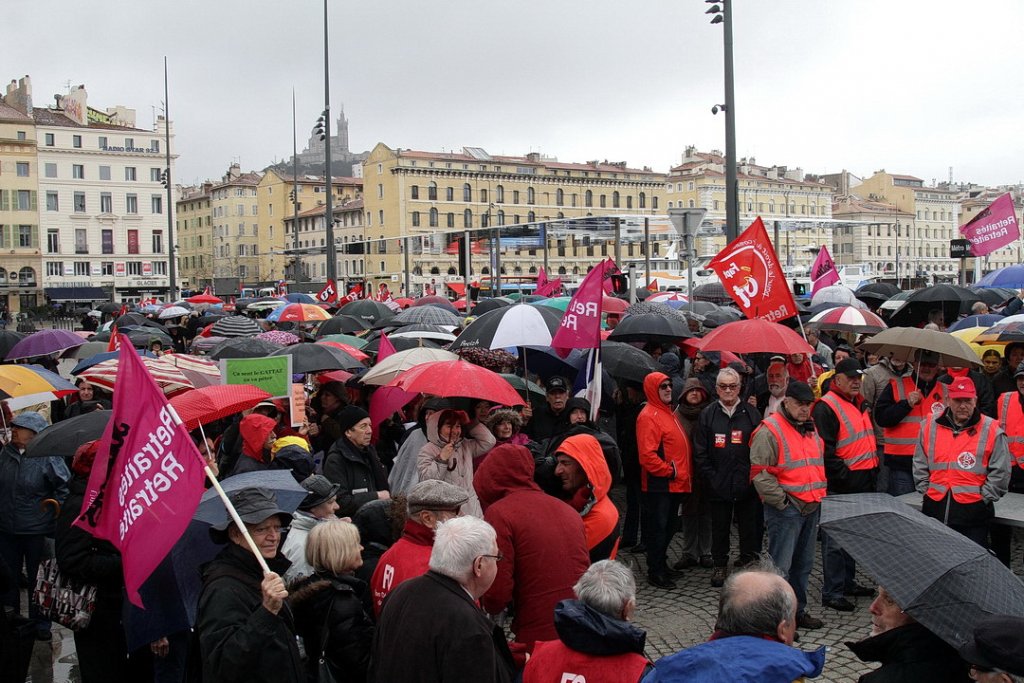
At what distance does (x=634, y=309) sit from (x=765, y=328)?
3.54 metres

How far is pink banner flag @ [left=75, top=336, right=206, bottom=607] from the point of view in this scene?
354 centimetres

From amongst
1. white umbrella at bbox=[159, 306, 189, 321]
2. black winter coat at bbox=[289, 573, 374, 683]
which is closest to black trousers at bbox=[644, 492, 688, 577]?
black winter coat at bbox=[289, 573, 374, 683]

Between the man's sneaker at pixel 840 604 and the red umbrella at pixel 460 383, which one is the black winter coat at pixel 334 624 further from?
the man's sneaker at pixel 840 604

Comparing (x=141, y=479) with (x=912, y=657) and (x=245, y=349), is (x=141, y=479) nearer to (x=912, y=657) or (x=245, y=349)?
(x=912, y=657)

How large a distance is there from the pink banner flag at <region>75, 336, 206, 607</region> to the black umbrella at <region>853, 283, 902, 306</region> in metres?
16.3

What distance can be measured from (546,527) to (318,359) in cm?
527

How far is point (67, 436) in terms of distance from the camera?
5.76 meters

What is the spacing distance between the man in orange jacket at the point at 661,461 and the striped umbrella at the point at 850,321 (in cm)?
453

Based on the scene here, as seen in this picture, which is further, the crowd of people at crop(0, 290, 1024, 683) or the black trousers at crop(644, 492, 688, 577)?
the black trousers at crop(644, 492, 688, 577)

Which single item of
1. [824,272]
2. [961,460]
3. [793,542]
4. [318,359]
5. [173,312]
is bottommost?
[793,542]

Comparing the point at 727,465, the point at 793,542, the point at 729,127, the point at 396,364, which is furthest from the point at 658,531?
the point at 729,127

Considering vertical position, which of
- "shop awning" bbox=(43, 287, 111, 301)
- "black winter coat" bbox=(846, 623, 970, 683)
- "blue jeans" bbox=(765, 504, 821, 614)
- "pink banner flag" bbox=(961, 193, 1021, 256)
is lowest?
"blue jeans" bbox=(765, 504, 821, 614)

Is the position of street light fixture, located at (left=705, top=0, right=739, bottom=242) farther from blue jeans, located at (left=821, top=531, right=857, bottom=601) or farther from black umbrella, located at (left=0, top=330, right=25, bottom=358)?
black umbrella, located at (left=0, top=330, right=25, bottom=358)

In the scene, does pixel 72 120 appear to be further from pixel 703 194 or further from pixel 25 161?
pixel 703 194
